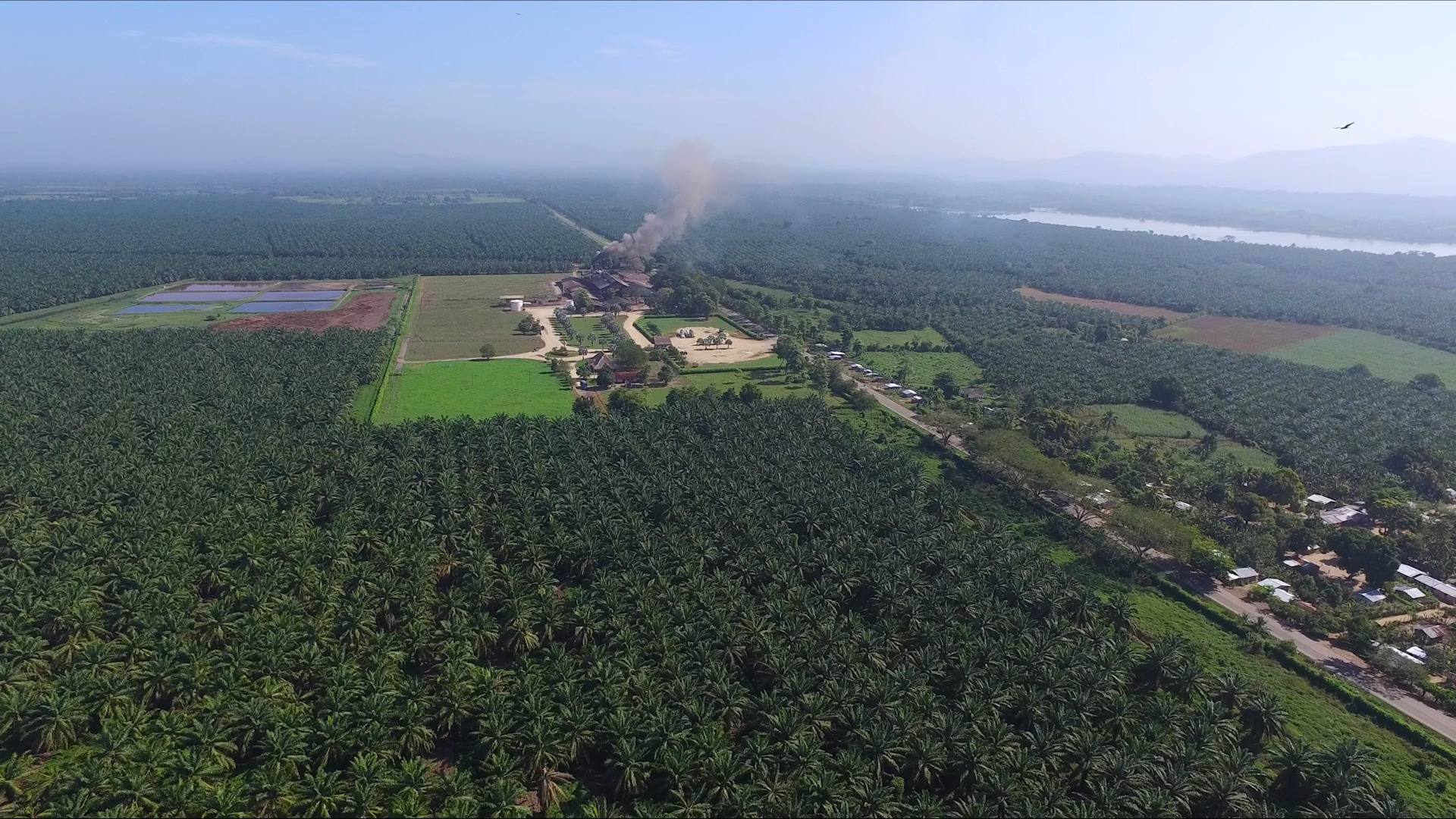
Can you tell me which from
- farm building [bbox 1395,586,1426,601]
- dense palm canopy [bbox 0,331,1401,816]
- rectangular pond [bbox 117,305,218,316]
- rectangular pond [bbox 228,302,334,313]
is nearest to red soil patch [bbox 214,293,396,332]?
rectangular pond [bbox 228,302,334,313]

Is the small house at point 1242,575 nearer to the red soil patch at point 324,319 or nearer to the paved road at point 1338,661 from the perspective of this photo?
the paved road at point 1338,661

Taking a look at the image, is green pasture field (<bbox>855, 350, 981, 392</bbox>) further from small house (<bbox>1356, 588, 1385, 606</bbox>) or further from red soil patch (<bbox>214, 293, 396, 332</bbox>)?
red soil patch (<bbox>214, 293, 396, 332</bbox>)

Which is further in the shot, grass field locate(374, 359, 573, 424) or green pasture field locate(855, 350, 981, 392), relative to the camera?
green pasture field locate(855, 350, 981, 392)

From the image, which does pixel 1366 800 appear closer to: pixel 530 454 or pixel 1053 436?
pixel 1053 436

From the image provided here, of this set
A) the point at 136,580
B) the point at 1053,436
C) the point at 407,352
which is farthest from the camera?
the point at 407,352

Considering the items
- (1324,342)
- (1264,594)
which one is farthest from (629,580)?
(1324,342)

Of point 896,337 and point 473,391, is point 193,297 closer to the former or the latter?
point 473,391
